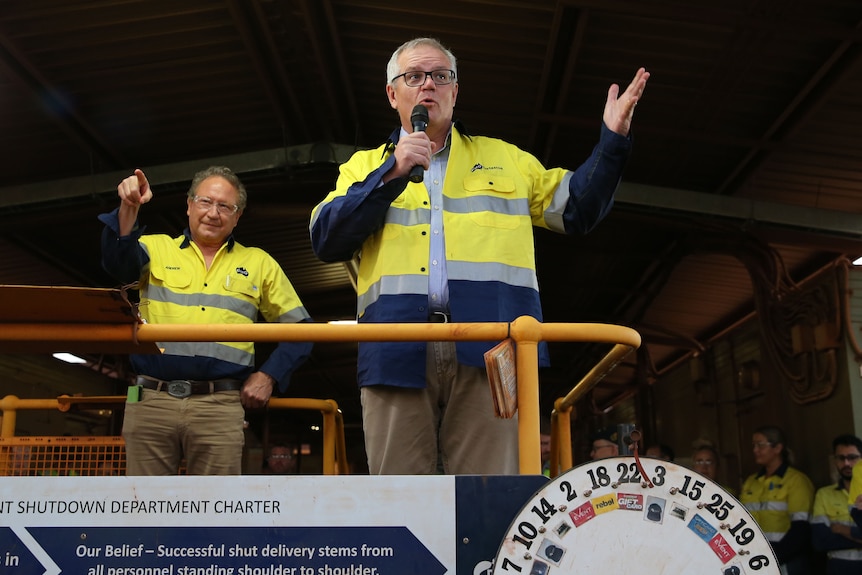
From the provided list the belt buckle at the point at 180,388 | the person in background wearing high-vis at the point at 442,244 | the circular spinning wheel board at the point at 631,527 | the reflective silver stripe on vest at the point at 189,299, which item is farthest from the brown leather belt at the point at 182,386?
the circular spinning wheel board at the point at 631,527

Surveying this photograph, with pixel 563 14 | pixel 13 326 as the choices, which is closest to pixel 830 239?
pixel 563 14

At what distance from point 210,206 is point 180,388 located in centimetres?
78

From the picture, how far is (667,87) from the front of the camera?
22.2ft

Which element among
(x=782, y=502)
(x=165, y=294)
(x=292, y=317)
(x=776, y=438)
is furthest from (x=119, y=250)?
(x=776, y=438)

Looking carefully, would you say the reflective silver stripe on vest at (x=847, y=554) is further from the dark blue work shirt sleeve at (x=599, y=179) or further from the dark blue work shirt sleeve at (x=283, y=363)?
the dark blue work shirt sleeve at (x=599, y=179)

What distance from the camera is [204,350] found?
335cm

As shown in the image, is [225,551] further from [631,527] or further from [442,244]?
[442,244]

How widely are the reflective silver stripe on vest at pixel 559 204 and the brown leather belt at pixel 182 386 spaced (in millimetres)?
1467

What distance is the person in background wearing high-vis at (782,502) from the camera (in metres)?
7.65

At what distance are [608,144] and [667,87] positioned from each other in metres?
Answer: 4.52

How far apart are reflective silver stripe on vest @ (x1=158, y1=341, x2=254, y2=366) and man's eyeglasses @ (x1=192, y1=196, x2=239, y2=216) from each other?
0.58 m

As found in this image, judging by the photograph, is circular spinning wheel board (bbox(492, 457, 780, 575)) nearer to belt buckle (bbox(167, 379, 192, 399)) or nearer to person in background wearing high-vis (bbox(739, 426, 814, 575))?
belt buckle (bbox(167, 379, 192, 399))

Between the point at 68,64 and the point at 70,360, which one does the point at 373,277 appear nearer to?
the point at 68,64

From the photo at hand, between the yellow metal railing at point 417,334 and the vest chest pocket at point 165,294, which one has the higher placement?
the vest chest pocket at point 165,294
